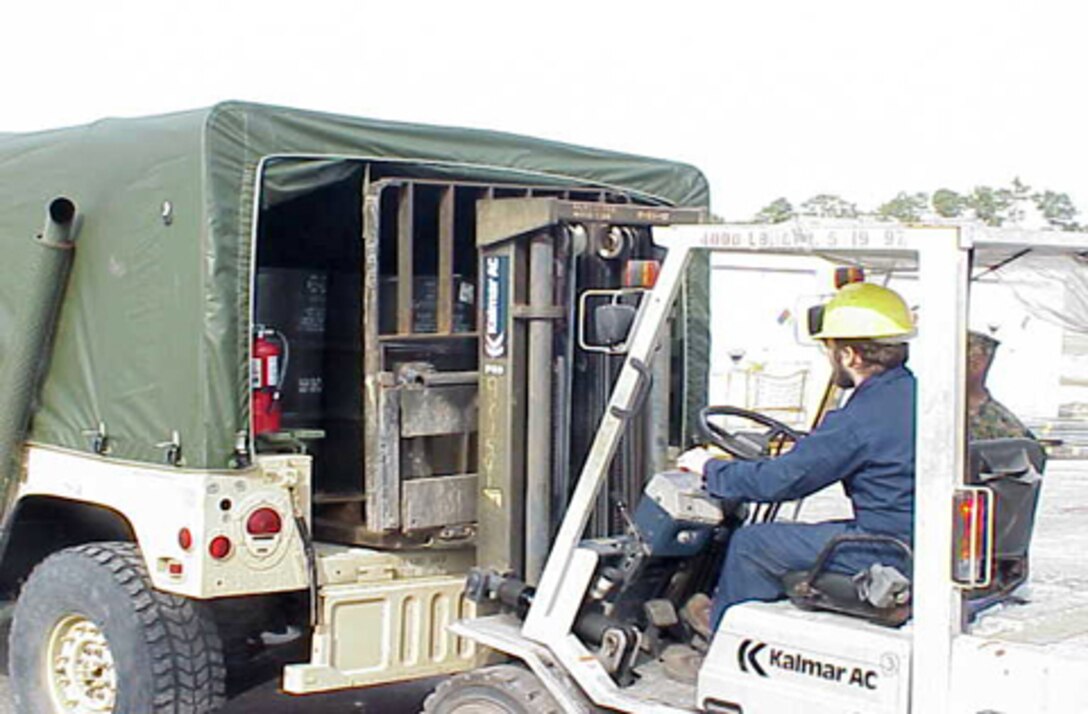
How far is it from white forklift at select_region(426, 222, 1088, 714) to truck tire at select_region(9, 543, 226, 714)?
1.04m

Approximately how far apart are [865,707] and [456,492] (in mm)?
2249

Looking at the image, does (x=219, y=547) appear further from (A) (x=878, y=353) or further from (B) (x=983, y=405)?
(B) (x=983, y=405)

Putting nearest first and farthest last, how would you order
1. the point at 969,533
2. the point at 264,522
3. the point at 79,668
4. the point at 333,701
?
the point at 969,533 → the point at 264,522 → the point at 79,668 → the point at 333,701

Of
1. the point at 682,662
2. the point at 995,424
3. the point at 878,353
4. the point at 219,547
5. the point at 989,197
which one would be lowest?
the point at 682,662

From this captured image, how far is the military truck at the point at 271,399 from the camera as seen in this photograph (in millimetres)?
6023

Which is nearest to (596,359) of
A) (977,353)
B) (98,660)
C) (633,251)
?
(633,251)

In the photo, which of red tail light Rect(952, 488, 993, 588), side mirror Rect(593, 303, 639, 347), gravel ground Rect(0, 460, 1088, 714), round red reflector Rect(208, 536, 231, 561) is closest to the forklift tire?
round red reflector Rect(208, 536, 231, 561)

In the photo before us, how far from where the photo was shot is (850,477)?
501 cm

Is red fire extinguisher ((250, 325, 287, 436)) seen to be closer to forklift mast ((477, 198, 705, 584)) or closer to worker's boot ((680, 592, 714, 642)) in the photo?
forklift mast ((477, 198, 705, 584))

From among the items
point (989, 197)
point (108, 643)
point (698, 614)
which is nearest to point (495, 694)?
point (698, 614)

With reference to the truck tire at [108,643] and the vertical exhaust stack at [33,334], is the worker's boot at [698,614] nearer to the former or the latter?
the truck tire at [108,643]

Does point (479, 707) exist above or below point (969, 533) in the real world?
below

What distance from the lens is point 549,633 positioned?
Answer: 551 cm

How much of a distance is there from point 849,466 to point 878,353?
38 centimetres
